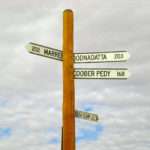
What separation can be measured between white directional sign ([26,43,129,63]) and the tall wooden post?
20 centimetres

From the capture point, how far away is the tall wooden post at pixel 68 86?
31.9 ft

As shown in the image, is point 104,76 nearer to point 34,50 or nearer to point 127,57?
point 127,57

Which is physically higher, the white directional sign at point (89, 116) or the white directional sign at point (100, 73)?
the white directional sign at point (100, 73)

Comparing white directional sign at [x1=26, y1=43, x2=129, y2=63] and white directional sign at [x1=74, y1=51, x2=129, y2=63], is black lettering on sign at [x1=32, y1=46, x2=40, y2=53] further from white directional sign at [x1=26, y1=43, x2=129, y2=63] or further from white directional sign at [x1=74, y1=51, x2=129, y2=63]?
white directional sign at [x1=74, y1=51, x2=129, y2=63]

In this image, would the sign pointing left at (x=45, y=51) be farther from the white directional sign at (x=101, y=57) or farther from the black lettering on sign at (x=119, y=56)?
the black lettering on sign at (x=119, y=56)

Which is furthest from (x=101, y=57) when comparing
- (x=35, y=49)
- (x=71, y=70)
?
(x=35, y=49)

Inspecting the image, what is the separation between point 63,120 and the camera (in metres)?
9.87

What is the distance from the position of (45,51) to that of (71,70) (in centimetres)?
79

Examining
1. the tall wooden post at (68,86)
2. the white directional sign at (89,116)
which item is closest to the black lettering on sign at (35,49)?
the tall wooden post at (68,86)

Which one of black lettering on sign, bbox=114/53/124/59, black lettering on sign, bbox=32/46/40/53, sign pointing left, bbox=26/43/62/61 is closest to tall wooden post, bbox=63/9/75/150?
sign pointing left, bbox=26/43/62/61

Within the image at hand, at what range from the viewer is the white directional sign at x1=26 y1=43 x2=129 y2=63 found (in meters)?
10.0

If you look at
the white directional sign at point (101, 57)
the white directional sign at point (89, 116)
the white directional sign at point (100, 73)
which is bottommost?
the white directional sign at point (89, 116)

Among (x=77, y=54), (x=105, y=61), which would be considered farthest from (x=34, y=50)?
(x=105, y=61)

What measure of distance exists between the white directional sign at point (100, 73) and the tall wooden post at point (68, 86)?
0.20 metres
